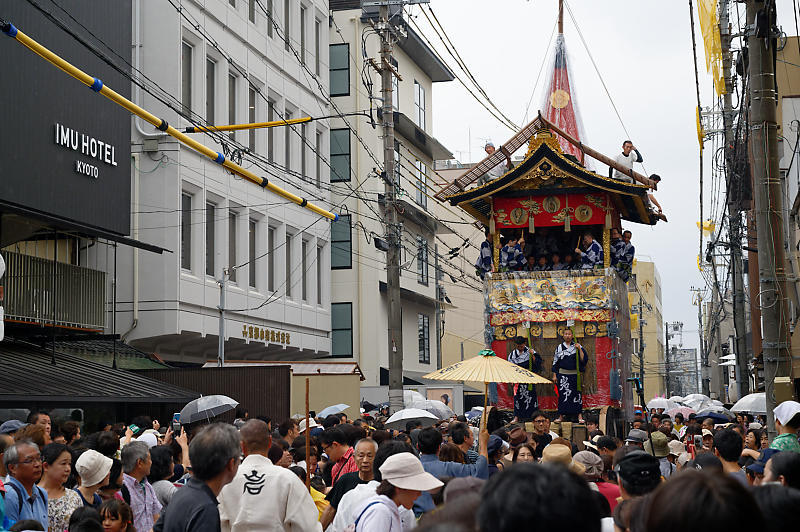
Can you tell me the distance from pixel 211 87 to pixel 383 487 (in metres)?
24.5

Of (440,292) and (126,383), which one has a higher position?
(440,292)

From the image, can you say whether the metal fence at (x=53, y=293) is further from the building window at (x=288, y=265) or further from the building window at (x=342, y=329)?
the building window at (x=342, y=329)

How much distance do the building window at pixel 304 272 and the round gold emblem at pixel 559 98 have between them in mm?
11751

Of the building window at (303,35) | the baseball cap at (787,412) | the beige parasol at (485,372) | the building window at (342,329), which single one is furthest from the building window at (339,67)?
the baseball cap at (787,412)

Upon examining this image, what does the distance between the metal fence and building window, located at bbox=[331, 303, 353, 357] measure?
1778 centimetres

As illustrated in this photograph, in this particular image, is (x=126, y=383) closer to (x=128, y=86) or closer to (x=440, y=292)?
(x=128, y=86)

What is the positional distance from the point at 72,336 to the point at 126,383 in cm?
263

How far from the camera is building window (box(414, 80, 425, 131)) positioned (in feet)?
148

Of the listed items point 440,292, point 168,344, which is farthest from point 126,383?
point 440,292

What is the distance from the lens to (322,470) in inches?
395

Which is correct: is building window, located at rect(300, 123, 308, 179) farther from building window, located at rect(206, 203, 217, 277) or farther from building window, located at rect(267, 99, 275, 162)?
building window, located at rect(206, 203, 217, 277)

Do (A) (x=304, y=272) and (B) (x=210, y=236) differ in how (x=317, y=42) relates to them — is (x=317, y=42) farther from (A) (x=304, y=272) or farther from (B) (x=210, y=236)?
(B) (x=210, y=236)

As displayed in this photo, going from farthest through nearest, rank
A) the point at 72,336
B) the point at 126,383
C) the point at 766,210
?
the point at 72,336 < the point at 126,383 < the point at 766,210

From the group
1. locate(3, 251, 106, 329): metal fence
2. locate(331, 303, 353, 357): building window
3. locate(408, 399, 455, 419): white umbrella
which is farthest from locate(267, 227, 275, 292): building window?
locate(3, 251, 106, 329): metal fence
